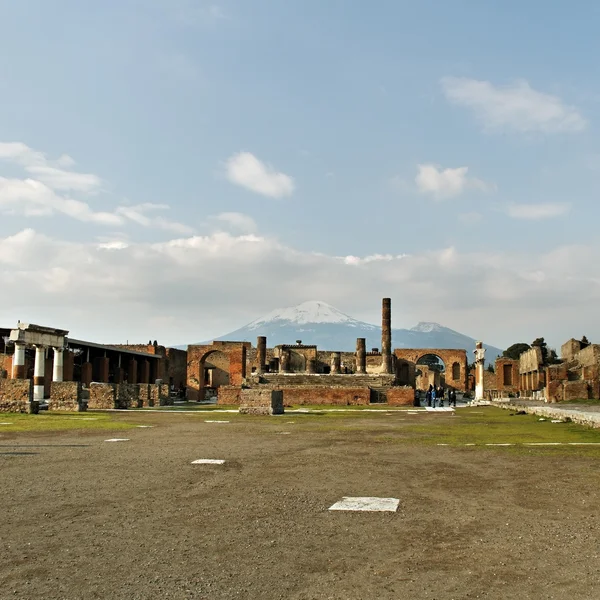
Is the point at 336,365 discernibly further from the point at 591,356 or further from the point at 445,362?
the point at 591,356

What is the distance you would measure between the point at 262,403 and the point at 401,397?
14944 mm

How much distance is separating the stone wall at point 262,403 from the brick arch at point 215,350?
3244 cm

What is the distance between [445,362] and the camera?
75.8 m

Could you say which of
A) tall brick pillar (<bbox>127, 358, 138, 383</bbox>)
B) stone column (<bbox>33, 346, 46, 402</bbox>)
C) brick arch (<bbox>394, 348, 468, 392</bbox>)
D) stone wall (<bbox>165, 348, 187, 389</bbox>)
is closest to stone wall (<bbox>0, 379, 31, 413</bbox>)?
stone column (<bbox>33, 346, 46, 402</bbox>)

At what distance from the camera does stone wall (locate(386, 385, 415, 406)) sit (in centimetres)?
3841

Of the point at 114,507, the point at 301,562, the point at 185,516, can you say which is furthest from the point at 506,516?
the point at 114,507

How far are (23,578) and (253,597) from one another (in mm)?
1607

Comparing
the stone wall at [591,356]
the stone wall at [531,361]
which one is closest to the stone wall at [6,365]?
the stone wall at [591,356]

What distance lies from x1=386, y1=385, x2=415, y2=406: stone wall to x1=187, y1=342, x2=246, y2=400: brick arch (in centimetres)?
2280

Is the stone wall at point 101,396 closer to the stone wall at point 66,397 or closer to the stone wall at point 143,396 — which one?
the stone wall at point 143,396

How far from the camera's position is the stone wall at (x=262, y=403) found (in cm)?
2539

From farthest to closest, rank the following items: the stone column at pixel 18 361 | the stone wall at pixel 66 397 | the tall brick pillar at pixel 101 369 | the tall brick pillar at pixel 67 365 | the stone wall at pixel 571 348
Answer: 1. the stone wall at pixel 571 348
2. the tall brick pillar at pixel 101 369
3. the tall brick pillar at pixel 67 365
4. the stone column at pixel 18 361
5. the stone wall at pixel 66 397

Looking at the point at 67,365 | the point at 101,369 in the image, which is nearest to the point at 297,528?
the point at 67,365

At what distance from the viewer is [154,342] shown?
6475 cm
